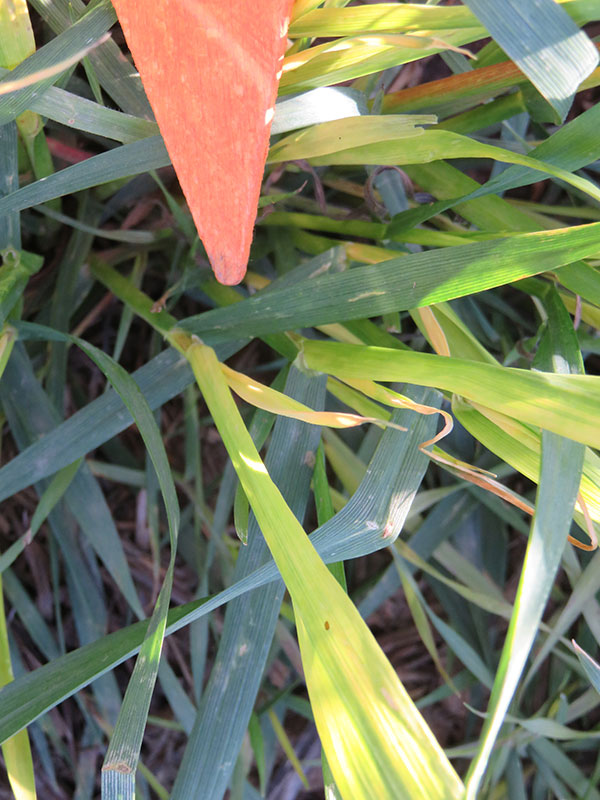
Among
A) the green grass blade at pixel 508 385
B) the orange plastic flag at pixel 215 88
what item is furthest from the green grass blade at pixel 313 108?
the green grass blade at pixel 508 385

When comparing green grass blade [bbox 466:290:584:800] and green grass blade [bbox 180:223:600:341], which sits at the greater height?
green grass blade [bbox 180:223:600:341]

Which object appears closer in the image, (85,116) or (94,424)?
(85,116)

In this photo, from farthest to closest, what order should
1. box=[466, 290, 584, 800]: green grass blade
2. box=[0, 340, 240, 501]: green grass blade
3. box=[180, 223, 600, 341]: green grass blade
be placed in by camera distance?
box=[0, 340, 240, 501]: green grass blade → box=[180, 223, 600, 341]: green grass blade → box=[466, 290, 584, 800]: green grass blade

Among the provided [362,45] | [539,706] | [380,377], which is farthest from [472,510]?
[362,45]

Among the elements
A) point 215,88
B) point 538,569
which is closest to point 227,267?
point 215,88

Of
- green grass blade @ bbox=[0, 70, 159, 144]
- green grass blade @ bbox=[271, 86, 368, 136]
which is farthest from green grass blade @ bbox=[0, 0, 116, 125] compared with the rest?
green grass blade @ bbox=[271, 86, 368, 136]

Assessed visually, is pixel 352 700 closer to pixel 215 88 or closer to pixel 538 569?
pixel 538 569

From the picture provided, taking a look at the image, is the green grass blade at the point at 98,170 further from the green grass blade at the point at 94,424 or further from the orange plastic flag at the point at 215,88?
the green grass blade at the point at 94,424

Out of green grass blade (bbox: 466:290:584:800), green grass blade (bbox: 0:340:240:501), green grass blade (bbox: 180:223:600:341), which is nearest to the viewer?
green grass blade (bbox: 466:290:584:800)

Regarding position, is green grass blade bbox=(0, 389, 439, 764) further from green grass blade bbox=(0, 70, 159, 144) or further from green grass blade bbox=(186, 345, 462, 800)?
green grass blade bbox=(0, 70, 159, 144)
